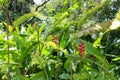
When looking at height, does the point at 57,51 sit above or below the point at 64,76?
above

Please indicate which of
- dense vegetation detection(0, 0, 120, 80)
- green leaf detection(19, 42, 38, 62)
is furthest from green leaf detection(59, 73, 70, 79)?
green leaf detection(19, 42, 38, 62)

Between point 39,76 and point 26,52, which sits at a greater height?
point 26,52

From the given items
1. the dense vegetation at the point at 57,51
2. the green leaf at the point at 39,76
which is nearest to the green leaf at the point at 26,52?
the dense vegetation at the point at 57,51

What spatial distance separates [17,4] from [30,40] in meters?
11.4

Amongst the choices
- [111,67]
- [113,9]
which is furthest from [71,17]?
[113,9]

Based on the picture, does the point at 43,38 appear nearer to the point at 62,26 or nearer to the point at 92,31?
the point at 62,26

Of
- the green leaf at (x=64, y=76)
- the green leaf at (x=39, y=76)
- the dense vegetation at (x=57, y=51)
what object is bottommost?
the green leaf at (x=64, y=76)

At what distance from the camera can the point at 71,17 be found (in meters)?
1.63

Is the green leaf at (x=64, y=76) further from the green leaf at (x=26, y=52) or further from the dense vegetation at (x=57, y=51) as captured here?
the green leaf at (x=26, y=52)

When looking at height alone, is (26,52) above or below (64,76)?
above

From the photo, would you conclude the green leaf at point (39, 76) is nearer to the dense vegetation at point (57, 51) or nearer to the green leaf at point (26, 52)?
the dense vegetation at point (57, 51)

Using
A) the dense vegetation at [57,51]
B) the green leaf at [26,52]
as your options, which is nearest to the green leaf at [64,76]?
the dense vegetation at [57,51]

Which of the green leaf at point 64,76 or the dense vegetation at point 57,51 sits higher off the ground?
the dense vegetation at point 57,51

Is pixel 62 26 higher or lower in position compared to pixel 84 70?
higher
